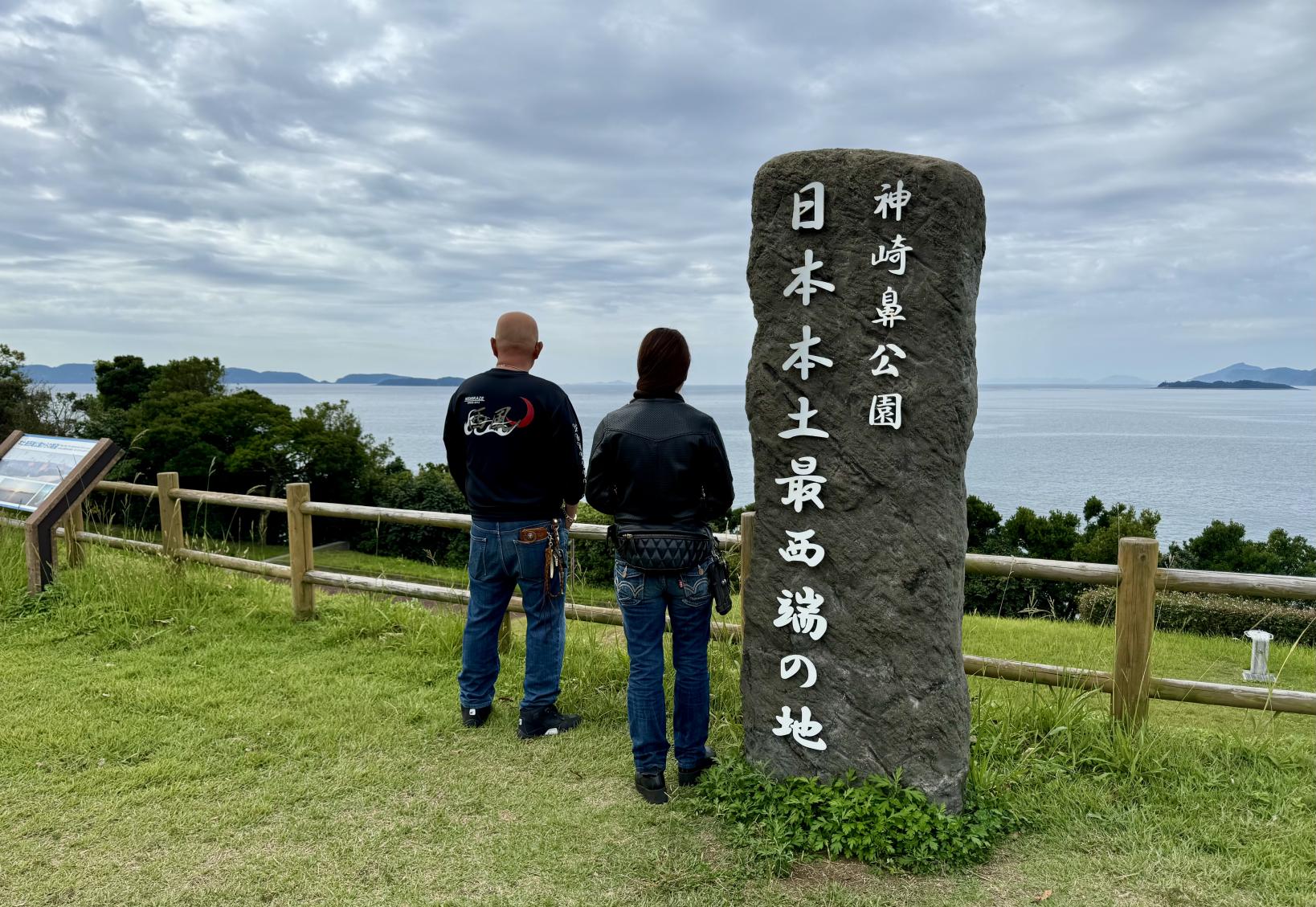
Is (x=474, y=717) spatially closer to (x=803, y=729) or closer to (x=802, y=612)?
(x=803, y=729)

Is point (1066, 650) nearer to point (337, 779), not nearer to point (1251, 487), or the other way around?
point (337, 779)

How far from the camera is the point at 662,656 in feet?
12.3

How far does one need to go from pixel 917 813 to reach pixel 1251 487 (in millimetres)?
48099

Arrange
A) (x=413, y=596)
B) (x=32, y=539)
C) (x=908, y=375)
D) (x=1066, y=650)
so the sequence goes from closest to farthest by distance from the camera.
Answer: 1. (x=908, y=375)
2. (x=413, y=596)
3. (x=32, y=539)
4. (x=1066, y=650)

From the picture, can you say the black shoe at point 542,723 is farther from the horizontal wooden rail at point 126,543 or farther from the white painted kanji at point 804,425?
the horizontal wooden rail at point 126,543

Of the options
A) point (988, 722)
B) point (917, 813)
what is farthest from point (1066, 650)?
point (917, 813)

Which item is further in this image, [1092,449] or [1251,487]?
[1092,449]

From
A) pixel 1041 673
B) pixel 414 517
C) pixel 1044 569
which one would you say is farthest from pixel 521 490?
pixel 1041 673

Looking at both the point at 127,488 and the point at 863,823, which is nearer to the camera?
the point at 863,823

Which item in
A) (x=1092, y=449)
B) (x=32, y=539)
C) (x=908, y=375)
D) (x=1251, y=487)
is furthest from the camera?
(x=1092, y=449)

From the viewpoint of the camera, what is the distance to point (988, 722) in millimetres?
4285

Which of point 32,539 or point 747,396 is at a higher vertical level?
point 747,396

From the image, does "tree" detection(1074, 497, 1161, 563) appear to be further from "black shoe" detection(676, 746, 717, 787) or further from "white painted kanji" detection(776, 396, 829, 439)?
"white painted kanji" detection(776, 396, 829, 439)

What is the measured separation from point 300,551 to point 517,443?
10.4 ft
